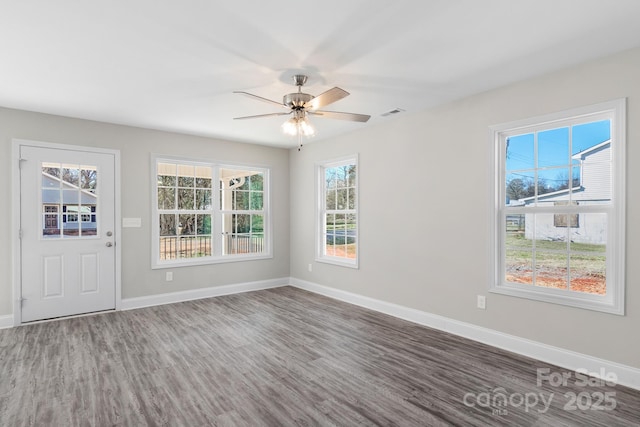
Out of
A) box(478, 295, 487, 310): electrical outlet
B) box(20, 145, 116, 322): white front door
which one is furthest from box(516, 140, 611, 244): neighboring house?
box(20, 145, 116, 322): white front door

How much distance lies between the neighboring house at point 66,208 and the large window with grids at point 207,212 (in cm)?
82

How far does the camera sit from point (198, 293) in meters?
5.37

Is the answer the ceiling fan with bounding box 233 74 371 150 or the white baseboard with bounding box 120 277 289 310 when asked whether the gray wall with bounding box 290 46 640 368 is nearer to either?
the white baseboard with bounding box 120 277 289 310

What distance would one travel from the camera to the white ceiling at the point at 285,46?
214 cm

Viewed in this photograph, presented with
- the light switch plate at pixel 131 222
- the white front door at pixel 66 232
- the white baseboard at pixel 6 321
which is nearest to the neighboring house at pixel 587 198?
the light switch plate at pixel 131 222

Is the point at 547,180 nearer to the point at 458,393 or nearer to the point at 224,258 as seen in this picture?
the point at 458,393

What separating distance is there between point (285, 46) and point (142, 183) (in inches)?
134

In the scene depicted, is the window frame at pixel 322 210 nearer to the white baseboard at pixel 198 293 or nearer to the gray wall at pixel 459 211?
A: the gray wall at pixel 459 211

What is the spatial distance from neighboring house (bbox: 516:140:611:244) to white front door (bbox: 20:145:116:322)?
17.4 ft

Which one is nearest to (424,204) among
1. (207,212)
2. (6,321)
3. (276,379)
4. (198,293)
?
(276,379)

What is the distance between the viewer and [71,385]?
266 cm

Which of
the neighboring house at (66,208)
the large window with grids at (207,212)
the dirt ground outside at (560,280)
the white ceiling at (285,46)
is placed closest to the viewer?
the white ceiling at (285,46)

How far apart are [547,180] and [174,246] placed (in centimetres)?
498

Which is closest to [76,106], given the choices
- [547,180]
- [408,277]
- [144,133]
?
[144,133]
